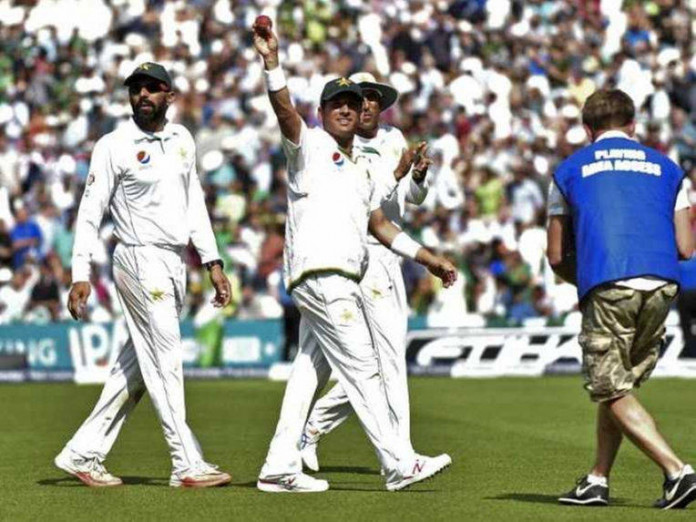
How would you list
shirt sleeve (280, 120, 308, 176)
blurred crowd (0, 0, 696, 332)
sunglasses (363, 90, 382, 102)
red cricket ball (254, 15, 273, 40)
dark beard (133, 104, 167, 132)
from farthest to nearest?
blurred crowd (0, 0, 696, 332) < sunglasses (363, 90, 382, 102) < dark beard (133, 104, 167, 132) < shirt sleeve (280, 120, 308, 176) < red cricket ball (254, 15, 273, 40)

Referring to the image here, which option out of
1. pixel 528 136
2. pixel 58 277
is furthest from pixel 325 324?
pixel 528 136

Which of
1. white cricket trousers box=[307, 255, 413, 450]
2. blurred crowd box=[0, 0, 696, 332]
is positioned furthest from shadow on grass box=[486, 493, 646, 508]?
blurred crowd box=[0, 0, 696, 332]

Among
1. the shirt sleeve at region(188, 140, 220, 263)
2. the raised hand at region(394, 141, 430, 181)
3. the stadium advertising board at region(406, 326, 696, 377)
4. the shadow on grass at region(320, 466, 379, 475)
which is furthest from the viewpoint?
the stadium advertising board at region(406, 326, 696, 377)

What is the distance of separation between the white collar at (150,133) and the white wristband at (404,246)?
1.52 m

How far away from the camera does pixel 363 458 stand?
13.8 m

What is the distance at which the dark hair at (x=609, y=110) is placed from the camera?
10.1 metres

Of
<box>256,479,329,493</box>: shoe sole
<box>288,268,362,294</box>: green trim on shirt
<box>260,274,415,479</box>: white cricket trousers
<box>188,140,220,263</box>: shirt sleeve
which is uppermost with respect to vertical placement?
<box>188,140,220,263</box>: shirt sleeve

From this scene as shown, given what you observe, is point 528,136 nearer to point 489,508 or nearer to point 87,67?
point 87,67

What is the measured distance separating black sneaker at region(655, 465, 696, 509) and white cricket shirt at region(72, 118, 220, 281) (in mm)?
3394

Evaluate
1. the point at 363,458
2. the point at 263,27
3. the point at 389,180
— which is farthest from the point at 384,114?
the point at 263,27

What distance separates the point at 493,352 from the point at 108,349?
517 cm

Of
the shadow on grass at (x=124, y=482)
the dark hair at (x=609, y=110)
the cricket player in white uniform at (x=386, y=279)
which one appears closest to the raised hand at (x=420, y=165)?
the cricket player in white uniform at (x=386, y=279)

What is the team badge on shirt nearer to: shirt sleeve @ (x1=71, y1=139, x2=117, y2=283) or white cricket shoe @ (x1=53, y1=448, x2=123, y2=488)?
shirt sleeve @ (x1=71, y1=139, x2=117, y2=283)

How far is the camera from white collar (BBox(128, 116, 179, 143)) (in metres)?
11.5
